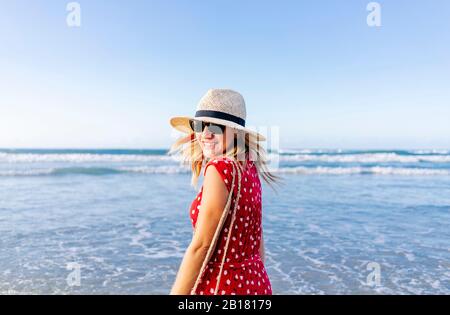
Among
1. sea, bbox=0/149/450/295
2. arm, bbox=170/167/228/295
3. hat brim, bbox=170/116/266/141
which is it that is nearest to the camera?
arm, bbox=170/167/228/295

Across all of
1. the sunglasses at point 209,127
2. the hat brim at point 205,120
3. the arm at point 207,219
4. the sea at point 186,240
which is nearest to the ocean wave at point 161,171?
the sea at point 186,240

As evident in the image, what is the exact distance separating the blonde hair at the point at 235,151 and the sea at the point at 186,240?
10cm

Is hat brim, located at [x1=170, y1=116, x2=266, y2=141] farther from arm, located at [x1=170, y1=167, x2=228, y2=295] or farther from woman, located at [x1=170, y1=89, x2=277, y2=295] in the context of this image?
arm, located at [x1=170, y1=167, x2=228, y2=295]

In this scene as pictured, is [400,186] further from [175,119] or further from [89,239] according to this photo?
[175,119]

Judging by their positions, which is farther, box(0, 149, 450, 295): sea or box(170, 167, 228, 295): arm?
box(0, 149, 450, 295): sea

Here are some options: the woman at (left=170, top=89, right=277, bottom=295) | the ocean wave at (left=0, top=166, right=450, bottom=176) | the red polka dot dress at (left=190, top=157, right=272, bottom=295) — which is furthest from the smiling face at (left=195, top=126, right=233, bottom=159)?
the ocean wave at (left=0, top=166, right=450, bottom=176)

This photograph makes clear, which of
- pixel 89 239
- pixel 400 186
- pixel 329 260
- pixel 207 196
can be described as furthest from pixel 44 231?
pixel 400 186

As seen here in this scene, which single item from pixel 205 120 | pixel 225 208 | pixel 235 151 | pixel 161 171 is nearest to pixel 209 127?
→ pixel 205 120

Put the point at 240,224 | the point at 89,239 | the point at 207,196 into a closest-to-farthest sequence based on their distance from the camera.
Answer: the point at 207,196, the point at 240,224, the point at 89,239

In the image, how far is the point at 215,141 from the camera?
190 centimetres

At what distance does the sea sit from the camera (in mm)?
5309

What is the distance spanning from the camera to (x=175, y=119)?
220 centimetres

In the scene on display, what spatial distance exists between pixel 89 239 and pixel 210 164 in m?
6.35

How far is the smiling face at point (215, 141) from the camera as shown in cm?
189
